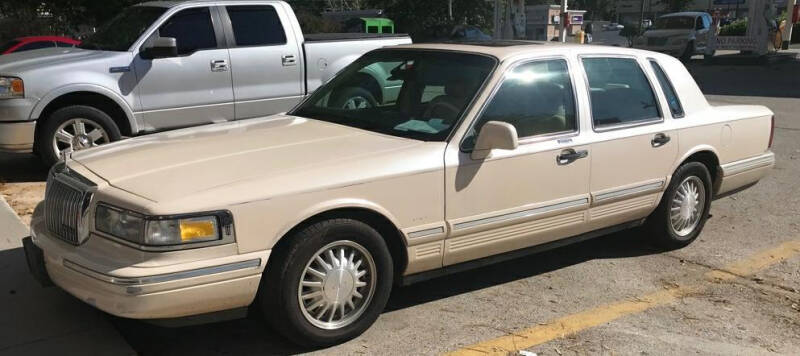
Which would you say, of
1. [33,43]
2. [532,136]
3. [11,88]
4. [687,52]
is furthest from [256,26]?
[687,52]

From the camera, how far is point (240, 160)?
3570 mm

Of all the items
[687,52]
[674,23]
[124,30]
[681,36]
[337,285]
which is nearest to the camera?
[337,285]

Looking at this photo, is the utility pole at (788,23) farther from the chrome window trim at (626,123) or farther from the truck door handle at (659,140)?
the truck door handle at (659,140)

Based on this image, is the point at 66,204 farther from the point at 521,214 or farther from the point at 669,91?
the point at 669,91

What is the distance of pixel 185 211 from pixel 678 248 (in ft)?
12.7

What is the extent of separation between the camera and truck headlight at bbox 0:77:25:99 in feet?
21.7

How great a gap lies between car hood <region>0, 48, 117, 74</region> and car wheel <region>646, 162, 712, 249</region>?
17.7ft

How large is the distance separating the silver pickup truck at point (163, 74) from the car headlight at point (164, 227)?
3603 millimetres

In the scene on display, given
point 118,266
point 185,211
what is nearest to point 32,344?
point 118,266

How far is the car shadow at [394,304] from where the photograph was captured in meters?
3.65

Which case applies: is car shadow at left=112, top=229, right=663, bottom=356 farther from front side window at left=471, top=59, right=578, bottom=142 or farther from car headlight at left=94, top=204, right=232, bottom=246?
front side window at left=471, top=59, right=578, bottom=142

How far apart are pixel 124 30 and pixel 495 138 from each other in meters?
5.29

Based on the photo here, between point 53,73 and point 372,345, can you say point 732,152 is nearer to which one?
Answer: point 372,345

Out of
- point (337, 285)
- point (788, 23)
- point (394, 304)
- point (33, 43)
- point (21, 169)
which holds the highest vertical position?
point (33, 43)
